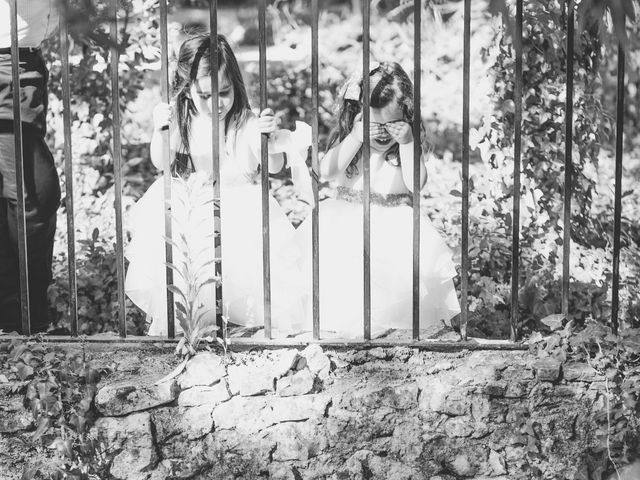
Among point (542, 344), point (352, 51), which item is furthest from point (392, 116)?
point (352, 51)

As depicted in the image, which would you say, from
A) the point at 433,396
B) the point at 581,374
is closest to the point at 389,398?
the point at 433,396

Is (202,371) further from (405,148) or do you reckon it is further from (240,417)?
(405,148)

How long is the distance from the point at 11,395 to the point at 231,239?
1.02m

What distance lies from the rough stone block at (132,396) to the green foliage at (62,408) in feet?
0.14

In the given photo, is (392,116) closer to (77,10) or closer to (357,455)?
(357,455)

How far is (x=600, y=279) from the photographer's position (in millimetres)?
4746

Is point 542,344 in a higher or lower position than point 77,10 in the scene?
lower

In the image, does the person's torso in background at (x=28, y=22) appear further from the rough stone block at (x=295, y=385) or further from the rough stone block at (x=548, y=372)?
the rough stone block at (x=548, y=372)

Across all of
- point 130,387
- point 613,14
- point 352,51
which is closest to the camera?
point 613,14

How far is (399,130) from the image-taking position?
11.5 feet

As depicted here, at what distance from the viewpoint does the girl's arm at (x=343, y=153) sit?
3639 mm

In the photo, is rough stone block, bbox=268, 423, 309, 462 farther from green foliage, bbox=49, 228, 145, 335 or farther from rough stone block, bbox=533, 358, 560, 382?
green foliage, bbox=49, 228, 145, 335

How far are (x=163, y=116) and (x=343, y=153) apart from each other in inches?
32.3

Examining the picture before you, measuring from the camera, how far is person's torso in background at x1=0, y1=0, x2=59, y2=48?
3.23m
